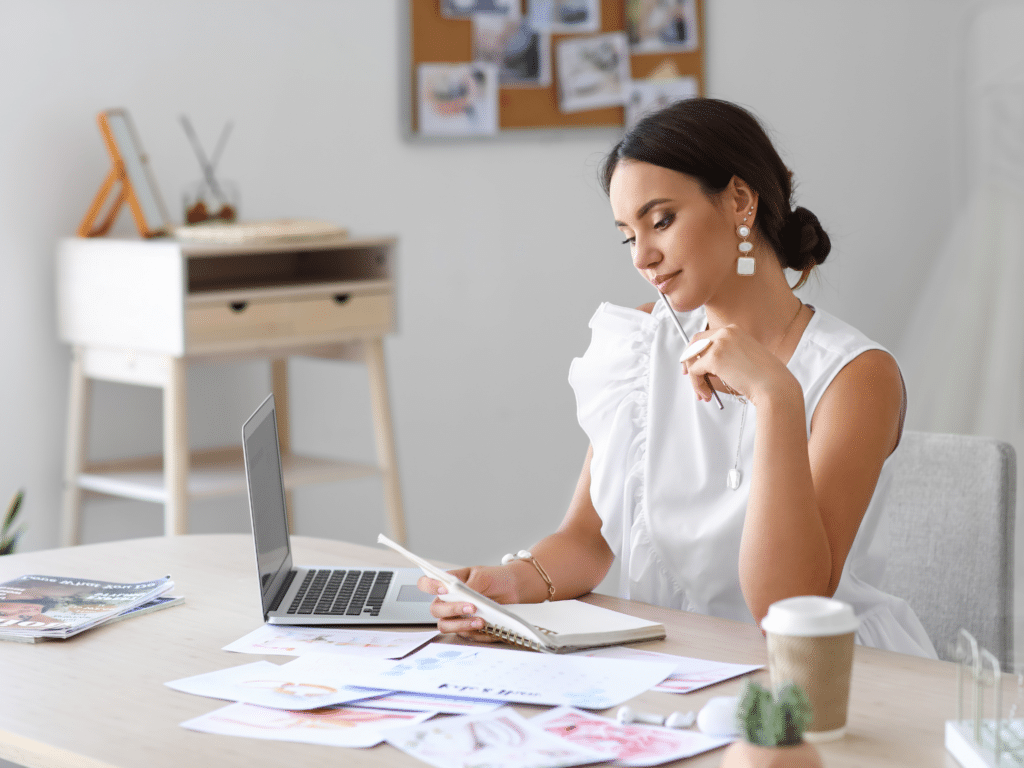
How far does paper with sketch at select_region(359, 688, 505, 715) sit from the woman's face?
58cm

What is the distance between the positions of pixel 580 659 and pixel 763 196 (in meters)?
0.64

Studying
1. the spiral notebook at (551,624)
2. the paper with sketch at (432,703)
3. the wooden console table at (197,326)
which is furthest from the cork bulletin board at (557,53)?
the paper with sketch at (432,703)

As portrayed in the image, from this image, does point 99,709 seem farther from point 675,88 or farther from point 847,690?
point 675,88

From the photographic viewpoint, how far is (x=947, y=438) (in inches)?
68.4

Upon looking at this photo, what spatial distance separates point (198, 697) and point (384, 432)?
1585 millimetres

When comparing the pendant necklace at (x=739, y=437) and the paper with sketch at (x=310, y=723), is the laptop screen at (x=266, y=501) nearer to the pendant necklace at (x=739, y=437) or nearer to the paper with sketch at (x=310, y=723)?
the paper with sketch at (x=310, y=723)

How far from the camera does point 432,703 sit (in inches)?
43.2

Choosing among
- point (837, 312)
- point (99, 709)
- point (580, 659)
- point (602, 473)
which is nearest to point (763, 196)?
point (602, 473)

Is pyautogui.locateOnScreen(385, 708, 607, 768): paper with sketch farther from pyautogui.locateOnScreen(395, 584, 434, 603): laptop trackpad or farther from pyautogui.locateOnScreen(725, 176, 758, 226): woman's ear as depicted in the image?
pyautogui.locateOnScreen(725, 176, 758, 226): woman's ear

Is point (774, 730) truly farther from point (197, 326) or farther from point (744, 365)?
point (197, 326)

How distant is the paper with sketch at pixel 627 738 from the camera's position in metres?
0.98

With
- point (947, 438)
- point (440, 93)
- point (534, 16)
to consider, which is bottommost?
point (947, 438)

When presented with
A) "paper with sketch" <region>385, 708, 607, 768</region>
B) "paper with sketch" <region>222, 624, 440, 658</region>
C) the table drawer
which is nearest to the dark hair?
"paper with sketch" <region>222, 624, 440, 658</region>

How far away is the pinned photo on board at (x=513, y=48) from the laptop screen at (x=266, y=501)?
6.32 ft
